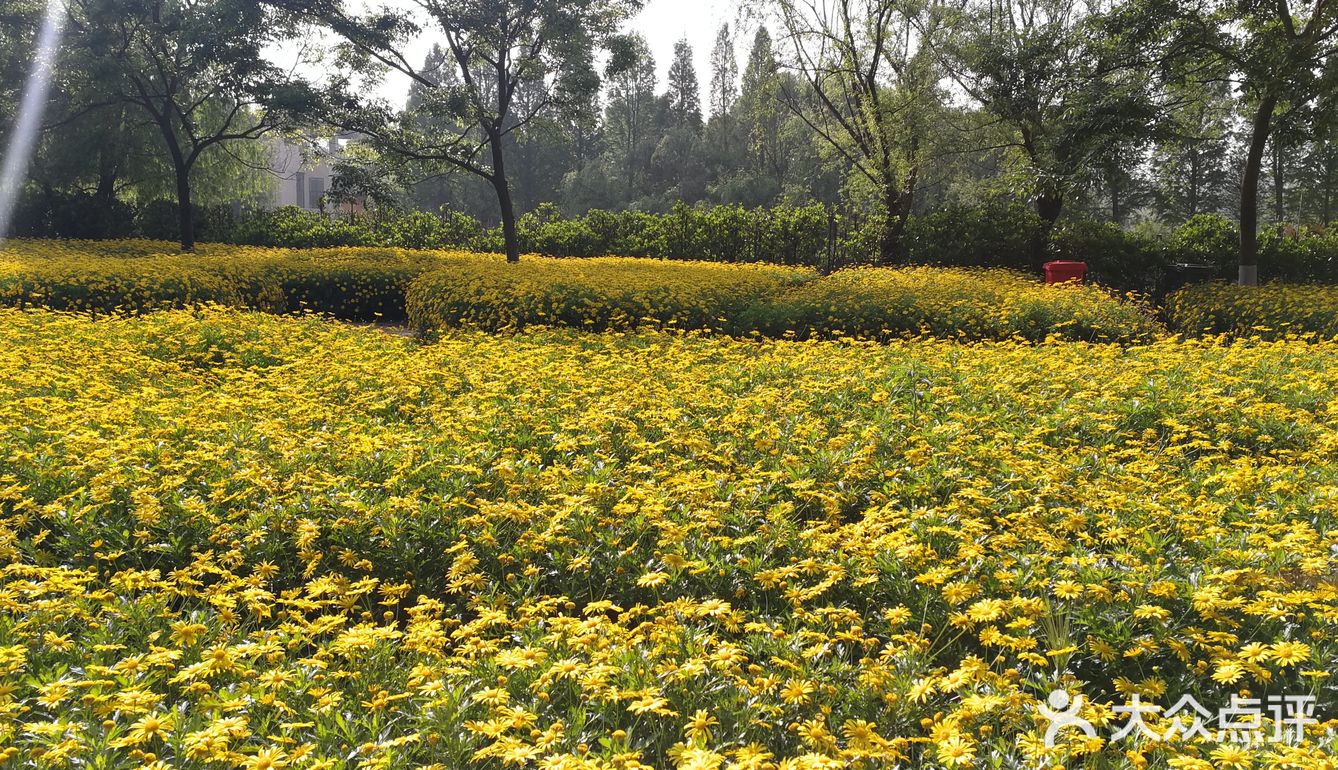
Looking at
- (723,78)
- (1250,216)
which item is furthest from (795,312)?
(723,78)

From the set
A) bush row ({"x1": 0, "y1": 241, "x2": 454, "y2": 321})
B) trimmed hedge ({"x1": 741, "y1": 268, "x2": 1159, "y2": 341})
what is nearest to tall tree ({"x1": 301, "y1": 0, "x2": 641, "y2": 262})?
bush row ({"x1": 0, "y1": 241, "x2": 454, "y2": 321})

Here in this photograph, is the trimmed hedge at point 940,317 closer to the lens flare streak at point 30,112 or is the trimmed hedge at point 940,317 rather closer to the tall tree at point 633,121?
the lens flare streak at point 30,112

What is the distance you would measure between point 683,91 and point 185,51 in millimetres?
33457

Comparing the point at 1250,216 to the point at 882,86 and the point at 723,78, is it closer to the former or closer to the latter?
the point at 882,86

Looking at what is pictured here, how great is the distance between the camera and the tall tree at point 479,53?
14766 millimetres

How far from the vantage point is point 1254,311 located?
30.0ft

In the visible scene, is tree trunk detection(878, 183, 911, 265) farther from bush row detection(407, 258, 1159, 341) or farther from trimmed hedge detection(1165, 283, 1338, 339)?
bush row detection(407, 258, 1159, 341)

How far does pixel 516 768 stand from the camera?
1.79 metres

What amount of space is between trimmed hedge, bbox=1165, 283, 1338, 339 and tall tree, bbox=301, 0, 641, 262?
10126 millimetres

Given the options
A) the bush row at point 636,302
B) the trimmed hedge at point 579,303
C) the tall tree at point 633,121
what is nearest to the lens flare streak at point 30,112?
the bush row at point 636,302

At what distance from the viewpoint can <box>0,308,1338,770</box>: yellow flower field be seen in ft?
6.06

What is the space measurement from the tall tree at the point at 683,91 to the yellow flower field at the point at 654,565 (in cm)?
4351

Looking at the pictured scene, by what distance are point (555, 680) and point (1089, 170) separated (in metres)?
12.0

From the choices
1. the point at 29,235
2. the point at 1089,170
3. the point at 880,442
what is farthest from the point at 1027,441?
the point at 29,235
